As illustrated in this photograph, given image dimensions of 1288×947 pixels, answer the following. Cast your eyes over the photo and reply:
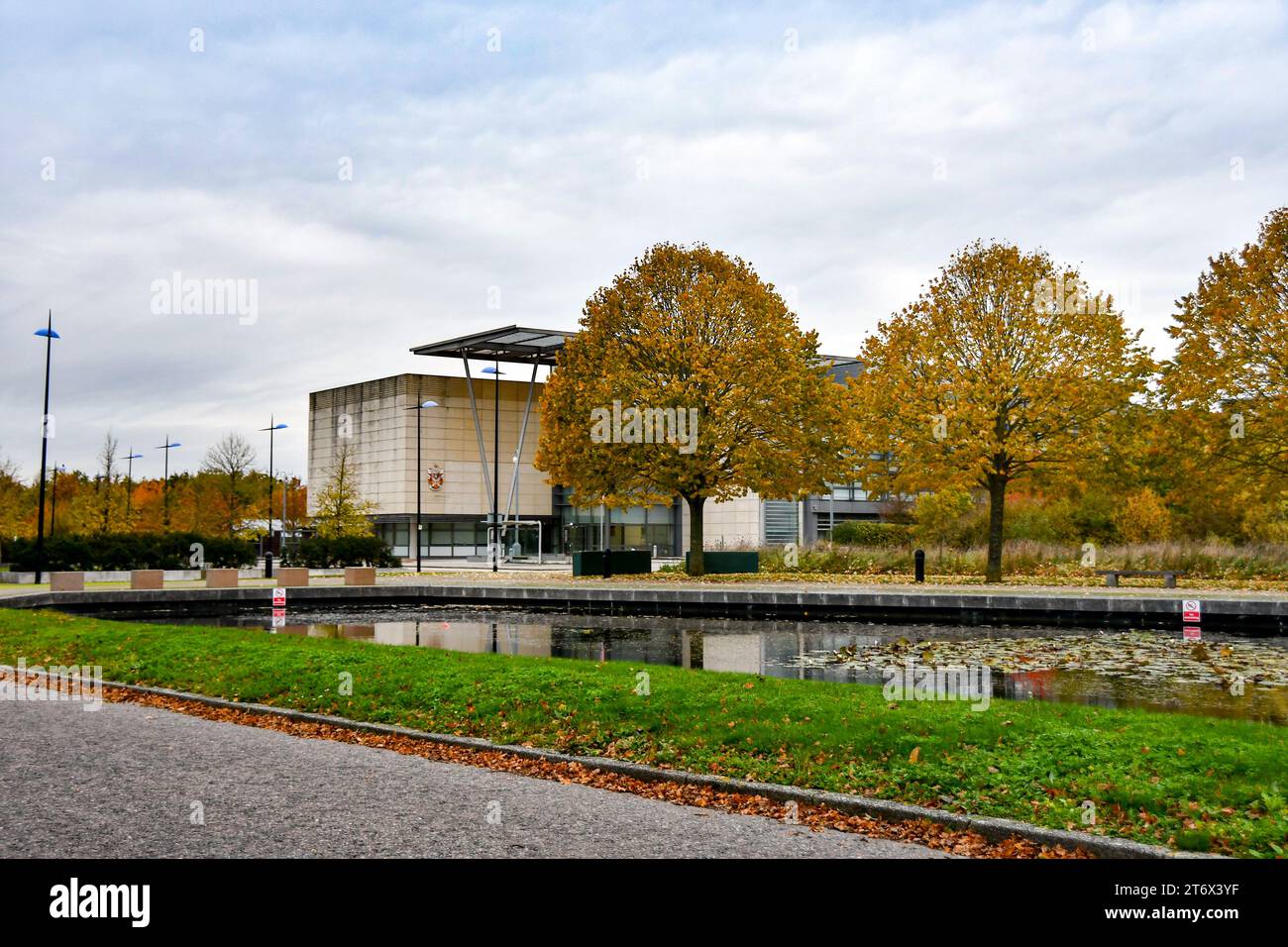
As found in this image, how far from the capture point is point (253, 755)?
9492 mm

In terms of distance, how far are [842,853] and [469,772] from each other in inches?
141

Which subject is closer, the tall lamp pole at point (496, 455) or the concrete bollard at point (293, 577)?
the concrete bollard at point (293, 577)

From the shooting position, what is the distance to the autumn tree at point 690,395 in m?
36.0

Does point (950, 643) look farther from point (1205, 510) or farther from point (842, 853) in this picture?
point (1205, 510)

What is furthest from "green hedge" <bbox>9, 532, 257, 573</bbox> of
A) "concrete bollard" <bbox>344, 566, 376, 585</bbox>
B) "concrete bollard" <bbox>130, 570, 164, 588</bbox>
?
"concrete bollard" <bbox>344, 566, 376, 585</bbox>

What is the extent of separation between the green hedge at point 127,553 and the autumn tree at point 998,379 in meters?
27.9

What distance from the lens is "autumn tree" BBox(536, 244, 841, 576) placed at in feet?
118

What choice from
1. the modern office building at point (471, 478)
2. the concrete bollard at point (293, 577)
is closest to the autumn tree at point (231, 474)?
the modern office building at point (471, 478)

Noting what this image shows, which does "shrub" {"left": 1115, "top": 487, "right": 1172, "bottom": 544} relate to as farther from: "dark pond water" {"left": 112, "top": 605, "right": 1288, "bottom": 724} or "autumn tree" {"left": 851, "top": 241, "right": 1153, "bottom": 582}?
"dark pond water" {"left": 112, "top": 605, "right": 1288, "bottom": 724}

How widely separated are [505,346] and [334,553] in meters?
18.8

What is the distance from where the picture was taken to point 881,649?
1866 cm

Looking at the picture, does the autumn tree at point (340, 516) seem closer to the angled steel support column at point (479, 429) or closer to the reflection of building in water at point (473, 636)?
the angled steel support column at point (479, 429)

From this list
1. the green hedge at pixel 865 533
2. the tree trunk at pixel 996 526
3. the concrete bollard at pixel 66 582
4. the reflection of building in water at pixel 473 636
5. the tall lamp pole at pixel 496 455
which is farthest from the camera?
the tall lamp pole at pixel 496 455

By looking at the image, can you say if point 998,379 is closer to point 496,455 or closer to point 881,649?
point 881,649
